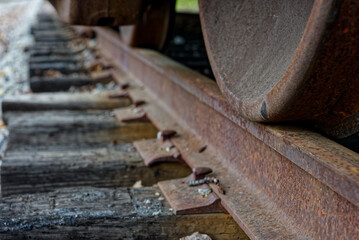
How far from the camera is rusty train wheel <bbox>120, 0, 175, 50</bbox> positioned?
12.9 ft

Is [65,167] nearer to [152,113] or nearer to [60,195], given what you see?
[60,195]

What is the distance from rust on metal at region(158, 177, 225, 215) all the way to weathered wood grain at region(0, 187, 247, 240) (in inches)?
1.1

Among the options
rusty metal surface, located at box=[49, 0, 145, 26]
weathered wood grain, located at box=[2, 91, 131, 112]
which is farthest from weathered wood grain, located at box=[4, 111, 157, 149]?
rusty metal surface, located at box=[49, 0, 145, 26]

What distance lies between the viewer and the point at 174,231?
185 centimetres

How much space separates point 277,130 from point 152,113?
169 cm

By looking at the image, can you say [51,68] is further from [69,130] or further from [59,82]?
[69,130]

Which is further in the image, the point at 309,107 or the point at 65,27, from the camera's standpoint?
the point at 65,27

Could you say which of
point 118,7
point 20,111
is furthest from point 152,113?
point 20,111

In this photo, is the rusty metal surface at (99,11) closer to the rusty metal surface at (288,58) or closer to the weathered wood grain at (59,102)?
the rusty metal surface at (288,58)

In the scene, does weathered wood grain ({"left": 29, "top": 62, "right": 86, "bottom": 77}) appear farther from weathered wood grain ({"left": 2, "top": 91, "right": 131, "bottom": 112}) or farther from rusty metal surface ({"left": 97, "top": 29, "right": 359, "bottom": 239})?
rusty metal surface ({"left": 97, "top": 29, "right": 359, "bottom": 239})

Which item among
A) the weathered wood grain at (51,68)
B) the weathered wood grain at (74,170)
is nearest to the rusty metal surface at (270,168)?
the weathered wood grain at (74,170)

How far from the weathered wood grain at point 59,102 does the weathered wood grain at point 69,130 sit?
20cm

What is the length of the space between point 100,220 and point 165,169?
2.44 ft

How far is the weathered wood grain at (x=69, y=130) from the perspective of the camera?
3.07m
